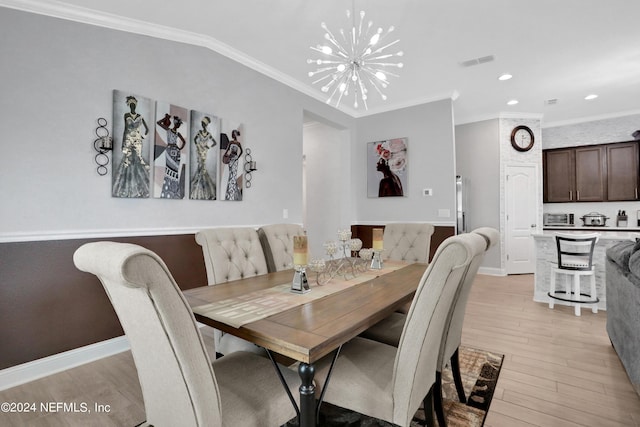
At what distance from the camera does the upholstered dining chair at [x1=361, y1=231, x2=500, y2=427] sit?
1.52m

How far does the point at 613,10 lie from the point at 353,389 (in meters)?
3.77

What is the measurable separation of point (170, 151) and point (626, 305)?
369cm

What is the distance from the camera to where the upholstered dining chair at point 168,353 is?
2.60ft

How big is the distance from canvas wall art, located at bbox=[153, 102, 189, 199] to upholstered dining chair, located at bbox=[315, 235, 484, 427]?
2236mm

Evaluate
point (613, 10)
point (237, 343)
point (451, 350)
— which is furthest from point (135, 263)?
point (613, 10)

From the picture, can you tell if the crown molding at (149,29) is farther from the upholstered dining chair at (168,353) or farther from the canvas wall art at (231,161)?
the upholstered dining chair at (168,353)

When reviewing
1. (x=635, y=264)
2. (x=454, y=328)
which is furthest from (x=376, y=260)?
(x=635, y=264)

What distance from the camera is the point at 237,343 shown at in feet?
5.47

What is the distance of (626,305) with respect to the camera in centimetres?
202

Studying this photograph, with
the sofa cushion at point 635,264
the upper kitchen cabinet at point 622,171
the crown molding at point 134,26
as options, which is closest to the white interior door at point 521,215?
the upper kitchen cabinet at point 622,171

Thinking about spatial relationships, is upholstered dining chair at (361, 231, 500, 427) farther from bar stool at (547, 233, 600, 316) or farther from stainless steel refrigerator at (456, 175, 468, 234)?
stainless steel refrigerator at (456, 175, 468, 234)

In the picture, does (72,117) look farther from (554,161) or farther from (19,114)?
(554,161)

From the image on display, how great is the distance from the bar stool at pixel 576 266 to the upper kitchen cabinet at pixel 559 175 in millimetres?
2798

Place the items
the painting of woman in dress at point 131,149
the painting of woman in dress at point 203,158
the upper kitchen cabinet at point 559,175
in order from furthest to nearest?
the upper kitchen cabinet at point 559,175
the painting of woman in dress at point 203,158
the painting of woman in dress at point 131,149
